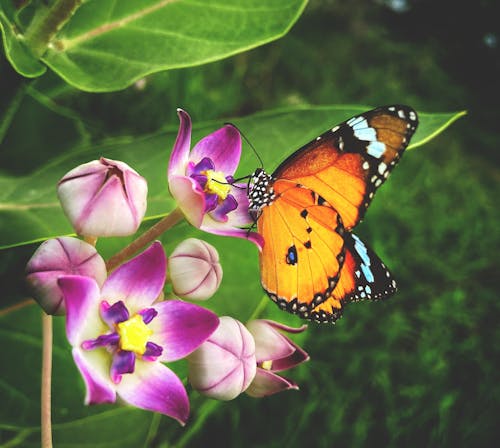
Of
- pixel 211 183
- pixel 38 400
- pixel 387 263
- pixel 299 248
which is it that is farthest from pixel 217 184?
pixel 387 263

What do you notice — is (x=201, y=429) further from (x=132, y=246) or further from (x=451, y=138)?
(x=451, y=138)

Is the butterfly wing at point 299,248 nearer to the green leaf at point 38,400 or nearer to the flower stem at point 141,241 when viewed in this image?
the flower stem at point 141,241

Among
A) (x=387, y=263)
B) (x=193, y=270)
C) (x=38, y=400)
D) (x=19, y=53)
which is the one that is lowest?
(x=387, y=263)

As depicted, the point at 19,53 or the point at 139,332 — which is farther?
the point at 19,53

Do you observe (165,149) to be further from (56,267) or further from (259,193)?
(56,267)

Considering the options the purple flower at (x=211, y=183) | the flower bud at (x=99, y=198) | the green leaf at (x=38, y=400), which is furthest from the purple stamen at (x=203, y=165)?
the green leaf at (x=38, y=400)

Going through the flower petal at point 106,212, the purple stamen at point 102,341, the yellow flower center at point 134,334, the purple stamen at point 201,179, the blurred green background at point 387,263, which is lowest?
the blurred green background at point 387,263
